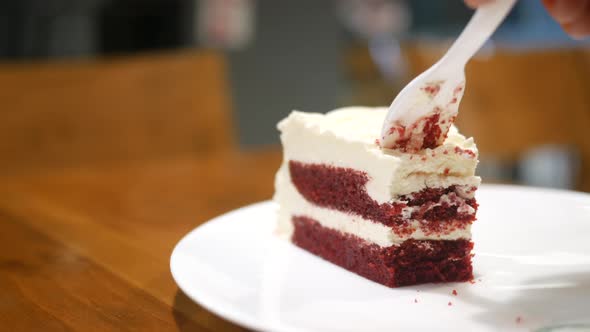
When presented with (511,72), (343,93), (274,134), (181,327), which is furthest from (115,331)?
(343,93)

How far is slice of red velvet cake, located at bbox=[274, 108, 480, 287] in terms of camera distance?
1.43 meters

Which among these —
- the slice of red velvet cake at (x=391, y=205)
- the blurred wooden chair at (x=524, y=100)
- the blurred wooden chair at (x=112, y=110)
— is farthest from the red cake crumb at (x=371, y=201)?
the blurred wooden chair at (x=524, y=100)

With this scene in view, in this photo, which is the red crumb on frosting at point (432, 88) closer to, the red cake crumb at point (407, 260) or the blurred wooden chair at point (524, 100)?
the red cake crumb at point (407, 260)

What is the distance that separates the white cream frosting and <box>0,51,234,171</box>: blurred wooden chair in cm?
133

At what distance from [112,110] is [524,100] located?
1.82 meters

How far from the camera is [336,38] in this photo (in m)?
6.16

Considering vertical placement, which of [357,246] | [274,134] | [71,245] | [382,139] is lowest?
[274,134]

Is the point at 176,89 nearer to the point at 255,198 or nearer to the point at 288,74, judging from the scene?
the point at 255,198

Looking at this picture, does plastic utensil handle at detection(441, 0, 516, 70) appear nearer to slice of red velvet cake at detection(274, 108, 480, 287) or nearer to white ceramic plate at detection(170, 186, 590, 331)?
slice of red velvet cake at detection(274, 108, 480, 287)

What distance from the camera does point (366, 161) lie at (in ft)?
4.88

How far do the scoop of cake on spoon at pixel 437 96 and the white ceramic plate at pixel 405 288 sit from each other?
0.95 ft

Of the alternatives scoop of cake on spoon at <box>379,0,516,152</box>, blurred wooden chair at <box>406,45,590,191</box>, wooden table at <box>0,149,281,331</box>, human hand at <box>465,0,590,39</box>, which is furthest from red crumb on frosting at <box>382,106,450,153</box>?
blurred wooden chair at <box>406,45,590,191</box>

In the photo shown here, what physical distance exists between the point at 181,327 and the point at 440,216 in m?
0.62

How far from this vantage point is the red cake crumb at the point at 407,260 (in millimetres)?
1432
